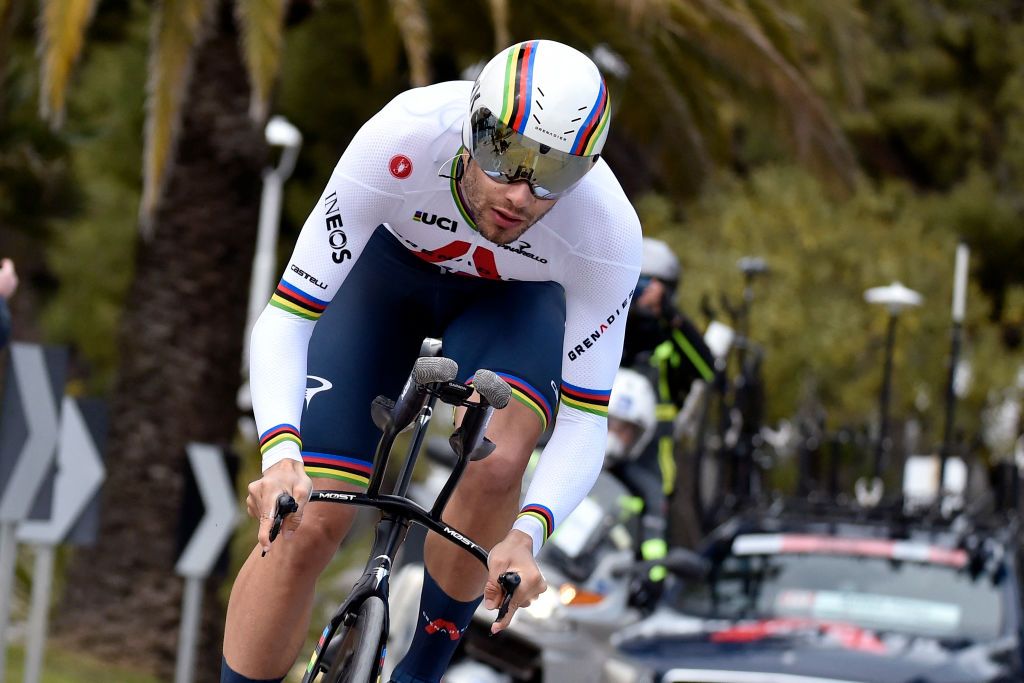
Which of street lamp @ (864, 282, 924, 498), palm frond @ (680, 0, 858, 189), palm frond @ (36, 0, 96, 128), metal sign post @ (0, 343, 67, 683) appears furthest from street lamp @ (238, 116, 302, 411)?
metal sign post @ (0, 343, 67, 683)

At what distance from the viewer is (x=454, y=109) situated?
13.6 ft

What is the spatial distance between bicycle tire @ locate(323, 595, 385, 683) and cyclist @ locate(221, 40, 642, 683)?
0.27m

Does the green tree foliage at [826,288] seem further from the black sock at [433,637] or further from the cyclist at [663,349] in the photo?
the black sock at [433,637]

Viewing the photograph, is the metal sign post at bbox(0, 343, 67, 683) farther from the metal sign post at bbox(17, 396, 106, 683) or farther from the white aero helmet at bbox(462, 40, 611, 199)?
the white aero helmet at bbox(462, 40, 611, 199)

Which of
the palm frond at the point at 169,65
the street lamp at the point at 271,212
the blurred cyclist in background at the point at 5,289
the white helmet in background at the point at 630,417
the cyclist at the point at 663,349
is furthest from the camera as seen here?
the street lamp at the point at 271,212

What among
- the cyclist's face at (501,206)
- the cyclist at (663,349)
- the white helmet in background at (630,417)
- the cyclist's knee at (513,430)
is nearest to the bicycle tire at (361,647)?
the cyclist's knee at (513,430)

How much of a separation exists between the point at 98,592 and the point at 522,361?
285 inches

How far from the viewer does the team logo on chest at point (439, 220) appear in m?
4.14

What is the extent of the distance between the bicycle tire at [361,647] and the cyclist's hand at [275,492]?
0.92 ft

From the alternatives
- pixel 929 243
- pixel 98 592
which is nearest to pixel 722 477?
pixel 98 592

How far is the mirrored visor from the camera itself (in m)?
3.73

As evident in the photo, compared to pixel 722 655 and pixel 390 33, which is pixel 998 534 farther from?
pixel 390 33

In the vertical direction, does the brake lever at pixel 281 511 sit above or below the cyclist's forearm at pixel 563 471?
below

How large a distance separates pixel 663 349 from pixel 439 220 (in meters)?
4.62
